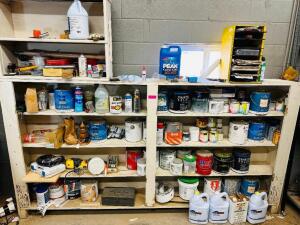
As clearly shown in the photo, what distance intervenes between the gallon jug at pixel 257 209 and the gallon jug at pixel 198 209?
1.32 feet

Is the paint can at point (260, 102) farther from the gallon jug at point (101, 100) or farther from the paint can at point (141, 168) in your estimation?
the gallon jug at point (101, 100)

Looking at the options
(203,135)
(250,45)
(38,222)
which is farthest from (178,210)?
(250,45)

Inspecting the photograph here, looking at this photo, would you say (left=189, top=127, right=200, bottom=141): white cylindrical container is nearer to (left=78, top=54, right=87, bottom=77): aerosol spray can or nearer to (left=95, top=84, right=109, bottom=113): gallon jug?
(left=95, top=84, right=109, bottom=113): gallon jug

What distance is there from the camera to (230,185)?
2234mm

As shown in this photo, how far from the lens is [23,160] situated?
1.99 metres

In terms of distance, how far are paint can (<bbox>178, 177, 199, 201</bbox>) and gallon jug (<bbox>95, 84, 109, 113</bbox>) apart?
3.27 feet

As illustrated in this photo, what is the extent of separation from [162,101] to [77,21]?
3.06 ft

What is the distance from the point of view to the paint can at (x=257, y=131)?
2.05 meters

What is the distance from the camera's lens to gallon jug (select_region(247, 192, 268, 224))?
2014mm

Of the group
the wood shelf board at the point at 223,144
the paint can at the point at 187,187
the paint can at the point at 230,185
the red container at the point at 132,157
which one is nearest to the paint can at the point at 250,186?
the paint can at the point at 230,185

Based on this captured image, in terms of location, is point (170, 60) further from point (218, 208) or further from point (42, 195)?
point (42, 195)

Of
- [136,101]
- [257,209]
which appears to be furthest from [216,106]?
[257,209]

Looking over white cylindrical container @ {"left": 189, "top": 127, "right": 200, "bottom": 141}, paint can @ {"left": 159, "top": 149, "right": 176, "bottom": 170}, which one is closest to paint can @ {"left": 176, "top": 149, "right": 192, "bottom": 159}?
paint can @ {"left": 159, "top": 149, "right": 176, "bottom": 170}

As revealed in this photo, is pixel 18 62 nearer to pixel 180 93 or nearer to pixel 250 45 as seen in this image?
pixel 180 93
